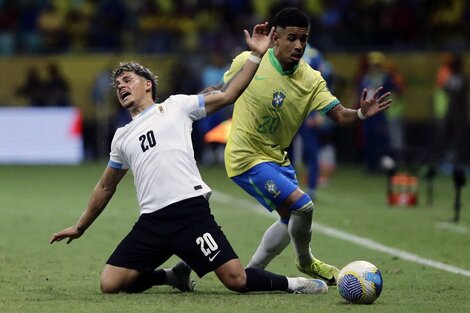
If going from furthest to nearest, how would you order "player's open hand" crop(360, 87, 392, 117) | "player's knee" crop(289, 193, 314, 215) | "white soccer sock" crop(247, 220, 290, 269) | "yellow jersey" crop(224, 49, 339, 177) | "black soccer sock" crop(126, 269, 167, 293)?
"white soccer sock" crop(247, 220, 290, 269)
"yellow jersey" crop(224, 49, 339, 177)
"player's knee" crop(289, 193, 314, 215)
"player's open hand" crop(360, 87, 392, 117)
"black soccer sock" crop(126, 269, 167, 293)

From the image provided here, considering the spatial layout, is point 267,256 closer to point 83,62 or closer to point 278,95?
point 278,95

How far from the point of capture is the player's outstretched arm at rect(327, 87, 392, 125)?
9.56m

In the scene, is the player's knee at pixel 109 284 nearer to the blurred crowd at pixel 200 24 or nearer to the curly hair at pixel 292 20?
the curly hair at pixel 292 20

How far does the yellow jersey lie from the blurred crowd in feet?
Answer: 59.2

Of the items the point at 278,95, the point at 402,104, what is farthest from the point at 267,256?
the point at 402,104

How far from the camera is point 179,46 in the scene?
95.7ft

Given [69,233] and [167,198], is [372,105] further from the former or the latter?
[69,233]

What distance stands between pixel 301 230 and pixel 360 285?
1.11m

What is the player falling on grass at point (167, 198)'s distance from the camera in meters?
9.11

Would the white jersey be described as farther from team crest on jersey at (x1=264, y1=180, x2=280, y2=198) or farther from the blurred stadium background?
the blurred stadium background

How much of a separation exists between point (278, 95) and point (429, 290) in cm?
189

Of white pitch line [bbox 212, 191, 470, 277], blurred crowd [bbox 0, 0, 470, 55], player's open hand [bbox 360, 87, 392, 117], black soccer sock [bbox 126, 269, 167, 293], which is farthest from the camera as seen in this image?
blurred crowd [bbox 0, 0, 470, 55]

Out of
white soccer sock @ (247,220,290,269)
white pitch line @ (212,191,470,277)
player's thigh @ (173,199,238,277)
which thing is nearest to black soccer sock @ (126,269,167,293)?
player's thigh @ (173,199,238,277)

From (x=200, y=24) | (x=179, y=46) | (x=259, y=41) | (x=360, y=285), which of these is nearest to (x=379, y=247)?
(x=360, y=285)
